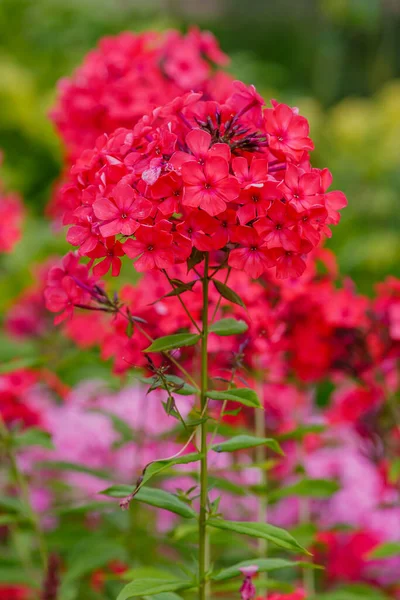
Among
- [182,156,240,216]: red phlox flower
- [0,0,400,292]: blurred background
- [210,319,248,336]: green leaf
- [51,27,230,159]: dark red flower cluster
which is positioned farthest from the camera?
[0,0,400,292]: blurred background

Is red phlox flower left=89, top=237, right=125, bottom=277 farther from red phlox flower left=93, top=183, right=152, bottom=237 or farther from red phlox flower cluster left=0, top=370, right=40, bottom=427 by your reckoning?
red phlox flower cluster left=0, top=370, right=40, bottom=427

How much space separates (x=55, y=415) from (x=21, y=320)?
0.35 metres

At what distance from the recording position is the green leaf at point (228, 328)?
31.5 inches

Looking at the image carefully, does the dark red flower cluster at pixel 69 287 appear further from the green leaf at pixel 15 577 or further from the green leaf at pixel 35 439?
the green leaf at pixel 15 577

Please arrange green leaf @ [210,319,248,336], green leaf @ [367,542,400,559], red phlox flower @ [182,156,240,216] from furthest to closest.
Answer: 1. green leaf @ [367,542,400,559]
2. green leaf @ [210,319,248,336]
3. red phlox flower @ [182,156,240,216]

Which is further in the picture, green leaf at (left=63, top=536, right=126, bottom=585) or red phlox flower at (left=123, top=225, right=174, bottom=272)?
green leaf at (left=63, top=536, right=126, bottom=585)

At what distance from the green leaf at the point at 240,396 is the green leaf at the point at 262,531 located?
4.5 inches

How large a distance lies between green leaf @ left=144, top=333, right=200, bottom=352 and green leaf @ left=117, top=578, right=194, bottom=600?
214 mm

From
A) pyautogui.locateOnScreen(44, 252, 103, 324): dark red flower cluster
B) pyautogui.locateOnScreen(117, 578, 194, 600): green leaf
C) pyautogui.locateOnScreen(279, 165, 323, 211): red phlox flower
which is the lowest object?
pyautogui.locateOnScreen(117, 578, 194, 600): green leaf

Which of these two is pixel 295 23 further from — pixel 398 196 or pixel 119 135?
pixel 119 135

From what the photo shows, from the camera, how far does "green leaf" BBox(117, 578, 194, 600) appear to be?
28.1 inches

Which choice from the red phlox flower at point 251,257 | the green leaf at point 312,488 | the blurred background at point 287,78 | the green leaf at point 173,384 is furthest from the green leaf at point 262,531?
the blurred background at point 287,78

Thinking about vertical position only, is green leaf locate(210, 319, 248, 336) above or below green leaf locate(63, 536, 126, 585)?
above

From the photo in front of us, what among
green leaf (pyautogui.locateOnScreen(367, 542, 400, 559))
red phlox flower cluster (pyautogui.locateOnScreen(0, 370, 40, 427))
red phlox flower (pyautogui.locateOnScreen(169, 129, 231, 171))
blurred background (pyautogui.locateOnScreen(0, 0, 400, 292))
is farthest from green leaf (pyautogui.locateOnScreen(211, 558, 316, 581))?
blurred background (pyautogui.locateOnScreen(0, 0, 400, 292))
